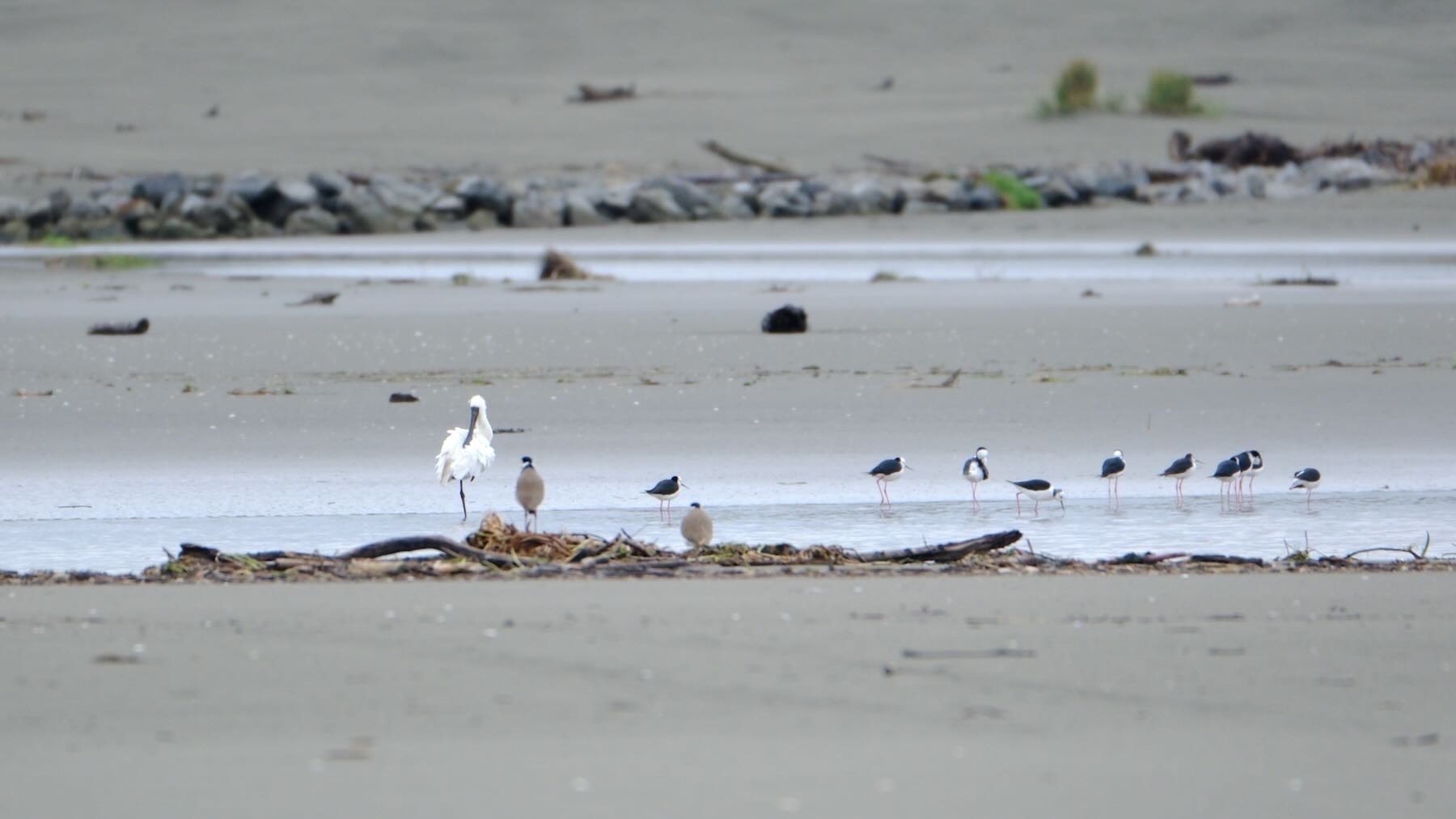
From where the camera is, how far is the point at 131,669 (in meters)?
4.77

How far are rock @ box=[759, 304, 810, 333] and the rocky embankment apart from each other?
12.3 m

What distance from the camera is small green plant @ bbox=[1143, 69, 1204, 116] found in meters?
36.8

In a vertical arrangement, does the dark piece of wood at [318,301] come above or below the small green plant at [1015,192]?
below

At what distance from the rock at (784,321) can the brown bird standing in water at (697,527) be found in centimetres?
673

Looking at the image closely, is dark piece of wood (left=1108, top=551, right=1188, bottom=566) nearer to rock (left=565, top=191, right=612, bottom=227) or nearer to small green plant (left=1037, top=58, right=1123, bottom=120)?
rock (left=565, top=191, right=612, bottom=227)

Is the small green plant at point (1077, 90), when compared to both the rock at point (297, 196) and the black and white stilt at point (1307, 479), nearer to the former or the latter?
the rock at point (297, 196)

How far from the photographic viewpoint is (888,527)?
756 cm

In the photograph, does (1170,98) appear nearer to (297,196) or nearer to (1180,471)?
(297,196)

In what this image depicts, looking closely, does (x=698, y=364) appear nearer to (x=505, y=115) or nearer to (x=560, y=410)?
(x=560, y=410)

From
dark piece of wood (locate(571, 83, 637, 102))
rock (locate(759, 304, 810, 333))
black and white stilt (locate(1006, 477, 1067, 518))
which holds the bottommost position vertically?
black and white stilt (locate(1006, 477, 1067, 518))

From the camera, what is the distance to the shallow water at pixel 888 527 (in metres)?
7.00

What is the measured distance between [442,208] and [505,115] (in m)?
12.6

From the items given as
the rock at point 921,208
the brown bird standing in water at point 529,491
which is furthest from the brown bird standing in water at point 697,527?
the rock at point 921,208

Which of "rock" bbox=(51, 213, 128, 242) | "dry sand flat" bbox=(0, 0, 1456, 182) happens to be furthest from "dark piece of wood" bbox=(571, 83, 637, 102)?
"rock" bbox=(51, 213, 128, 242)
